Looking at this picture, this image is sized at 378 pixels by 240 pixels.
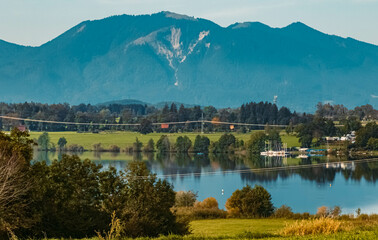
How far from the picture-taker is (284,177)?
191 feet

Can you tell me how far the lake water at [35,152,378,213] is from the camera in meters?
44.9

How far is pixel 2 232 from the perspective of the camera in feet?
34.2

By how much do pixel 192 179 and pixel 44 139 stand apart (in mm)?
45240

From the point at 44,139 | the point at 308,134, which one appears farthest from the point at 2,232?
the point at 44,139

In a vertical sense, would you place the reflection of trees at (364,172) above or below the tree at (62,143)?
below

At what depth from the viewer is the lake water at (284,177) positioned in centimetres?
4488

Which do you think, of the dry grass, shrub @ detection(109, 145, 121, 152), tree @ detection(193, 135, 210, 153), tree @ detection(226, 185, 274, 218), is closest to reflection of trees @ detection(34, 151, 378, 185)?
tree @ detection(193, 135, 210, 153)

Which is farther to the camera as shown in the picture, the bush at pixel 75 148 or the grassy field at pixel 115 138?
the grassy field at pixel 115 138

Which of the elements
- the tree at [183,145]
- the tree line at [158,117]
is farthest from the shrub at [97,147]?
the tree line at [158,117]

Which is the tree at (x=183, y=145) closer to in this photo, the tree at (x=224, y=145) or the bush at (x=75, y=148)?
the tree at (x=224, y=145)

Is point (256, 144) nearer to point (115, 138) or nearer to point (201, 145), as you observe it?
A: point (201, 145)

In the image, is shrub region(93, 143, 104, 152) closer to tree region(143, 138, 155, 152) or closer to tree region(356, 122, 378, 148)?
tree region(143, 138, 155, 152)

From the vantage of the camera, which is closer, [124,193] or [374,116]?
[124,193]

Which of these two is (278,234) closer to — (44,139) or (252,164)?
(252,164)
